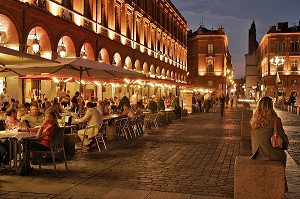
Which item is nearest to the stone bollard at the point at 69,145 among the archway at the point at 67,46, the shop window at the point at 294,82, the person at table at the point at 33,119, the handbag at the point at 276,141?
the person at table at the point at 33,119

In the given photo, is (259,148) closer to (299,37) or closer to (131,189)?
(131,189)

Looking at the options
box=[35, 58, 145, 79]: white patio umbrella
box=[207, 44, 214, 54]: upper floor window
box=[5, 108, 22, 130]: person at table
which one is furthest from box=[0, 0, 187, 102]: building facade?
box=[207, 44, 214, 54]: upper floor window

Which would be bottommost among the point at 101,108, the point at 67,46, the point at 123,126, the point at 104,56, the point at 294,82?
the point at 123,126

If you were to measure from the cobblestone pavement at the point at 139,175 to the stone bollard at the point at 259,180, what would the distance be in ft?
5.31

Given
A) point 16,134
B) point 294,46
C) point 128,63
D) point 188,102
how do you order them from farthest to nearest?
1. point 294,46
2. point 128,63
3. point 188,102
4. point 16,134

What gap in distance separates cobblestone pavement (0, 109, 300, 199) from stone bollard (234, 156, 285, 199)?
5.31 ft

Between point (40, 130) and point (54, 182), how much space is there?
142 centimetres

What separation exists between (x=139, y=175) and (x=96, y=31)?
20215 millimetres

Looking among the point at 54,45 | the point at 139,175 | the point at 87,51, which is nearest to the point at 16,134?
the point at 139,175

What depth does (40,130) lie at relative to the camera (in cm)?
919

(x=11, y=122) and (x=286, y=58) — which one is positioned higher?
(x=286, y=58)

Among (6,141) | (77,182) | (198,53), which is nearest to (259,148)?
(77,182)

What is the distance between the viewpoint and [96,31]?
27953mm

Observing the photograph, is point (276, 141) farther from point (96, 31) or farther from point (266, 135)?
point (96, 31)
